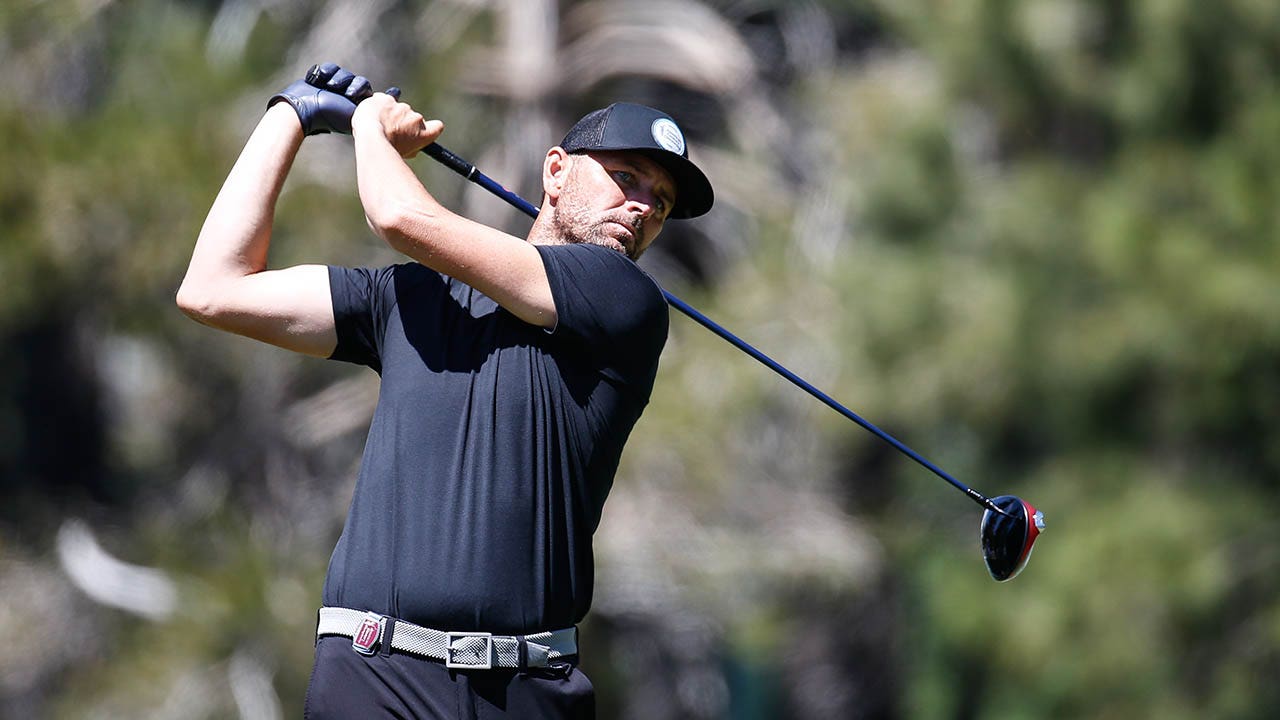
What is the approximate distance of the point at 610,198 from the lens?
10.6 ft

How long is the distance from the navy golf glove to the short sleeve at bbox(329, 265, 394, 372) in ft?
0.92

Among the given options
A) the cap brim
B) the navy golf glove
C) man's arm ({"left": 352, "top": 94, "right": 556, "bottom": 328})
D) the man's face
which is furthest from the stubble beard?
the navy golf glove

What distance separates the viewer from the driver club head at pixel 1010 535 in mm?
4020

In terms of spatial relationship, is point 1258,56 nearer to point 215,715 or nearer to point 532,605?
point 215,715

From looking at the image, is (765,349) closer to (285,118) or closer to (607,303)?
(285,118)

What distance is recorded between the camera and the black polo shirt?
2887mm

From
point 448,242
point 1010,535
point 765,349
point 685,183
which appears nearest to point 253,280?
point 448,242

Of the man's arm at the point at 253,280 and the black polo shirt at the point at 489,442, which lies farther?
the man's arm at the point at 253,280

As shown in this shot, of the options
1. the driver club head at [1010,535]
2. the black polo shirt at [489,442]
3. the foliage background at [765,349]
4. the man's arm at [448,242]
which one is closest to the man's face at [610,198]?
the black polo shirt at [489,442]

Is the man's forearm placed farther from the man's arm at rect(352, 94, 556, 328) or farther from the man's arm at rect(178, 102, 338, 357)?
the man's arm at rect(352, 94, 556, 328)

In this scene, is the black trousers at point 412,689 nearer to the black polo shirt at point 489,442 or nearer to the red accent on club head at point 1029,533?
the black polo shirt at point 489,442

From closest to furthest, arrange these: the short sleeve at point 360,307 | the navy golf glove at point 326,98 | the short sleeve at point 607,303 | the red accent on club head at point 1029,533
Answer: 1. the short sleeve at point 607,303
2. the short sleeve at point 360,307
3. the navy golf glove at point 326,98
4. the red accent on club head at point 1029,533

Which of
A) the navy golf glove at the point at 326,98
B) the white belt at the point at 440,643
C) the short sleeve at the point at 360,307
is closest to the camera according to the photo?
the white belt at the point at 440,643

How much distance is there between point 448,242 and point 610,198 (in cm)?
45
